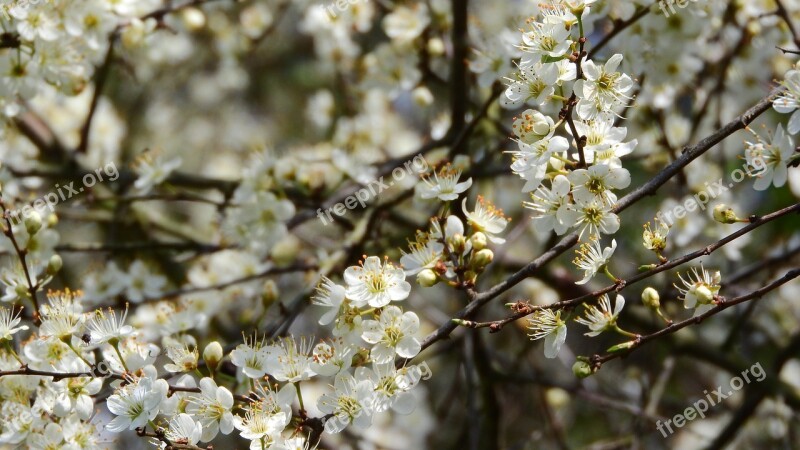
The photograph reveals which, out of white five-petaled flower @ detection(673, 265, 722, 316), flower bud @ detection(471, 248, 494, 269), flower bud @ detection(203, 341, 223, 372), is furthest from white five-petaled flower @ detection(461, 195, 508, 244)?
flower bud @ detection(203, 341, 223, 372)

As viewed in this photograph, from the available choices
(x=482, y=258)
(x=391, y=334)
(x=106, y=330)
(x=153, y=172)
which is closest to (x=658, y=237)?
(x=482, y=258)

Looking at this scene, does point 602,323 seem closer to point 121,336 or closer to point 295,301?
point 295,301

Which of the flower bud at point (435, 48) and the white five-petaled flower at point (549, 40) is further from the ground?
the white five-petaled flower at point (549, 40)

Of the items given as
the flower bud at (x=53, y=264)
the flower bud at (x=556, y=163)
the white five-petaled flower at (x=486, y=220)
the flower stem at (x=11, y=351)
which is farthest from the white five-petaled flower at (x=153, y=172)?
the flower bud at (x=556, y=163)

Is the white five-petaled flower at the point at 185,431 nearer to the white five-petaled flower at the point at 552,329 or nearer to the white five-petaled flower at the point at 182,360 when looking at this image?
the white five-petaled flower at the point at 182,360

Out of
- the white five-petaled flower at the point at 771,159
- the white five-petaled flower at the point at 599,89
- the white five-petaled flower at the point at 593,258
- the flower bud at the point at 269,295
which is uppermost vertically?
the white five-petaled flower at the point at 599,89

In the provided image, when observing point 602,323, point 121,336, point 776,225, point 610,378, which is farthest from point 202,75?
point 602,323
